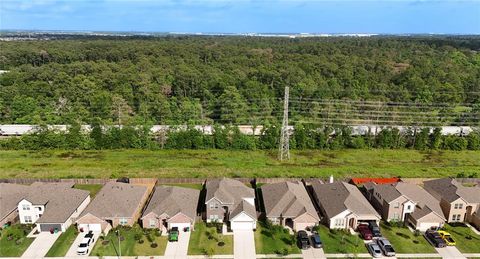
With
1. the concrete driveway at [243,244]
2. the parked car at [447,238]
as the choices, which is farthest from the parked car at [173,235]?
the parked car at [447,238]

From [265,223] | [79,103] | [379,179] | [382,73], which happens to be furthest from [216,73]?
[265,223]

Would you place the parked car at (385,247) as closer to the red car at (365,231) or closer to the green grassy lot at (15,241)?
the red car at (365,231)

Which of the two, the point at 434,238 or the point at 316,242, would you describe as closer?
the point at 316,242

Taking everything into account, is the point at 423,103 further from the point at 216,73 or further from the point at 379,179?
the point at 216,73

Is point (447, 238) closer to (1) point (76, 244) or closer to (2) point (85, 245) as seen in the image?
(2) point (85, 245)

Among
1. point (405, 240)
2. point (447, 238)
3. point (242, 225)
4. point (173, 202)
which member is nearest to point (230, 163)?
point (173, 202)

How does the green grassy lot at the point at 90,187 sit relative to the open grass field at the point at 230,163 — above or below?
below

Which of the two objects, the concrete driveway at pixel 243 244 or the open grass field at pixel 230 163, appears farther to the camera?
the open grass field at pixel 230 163
